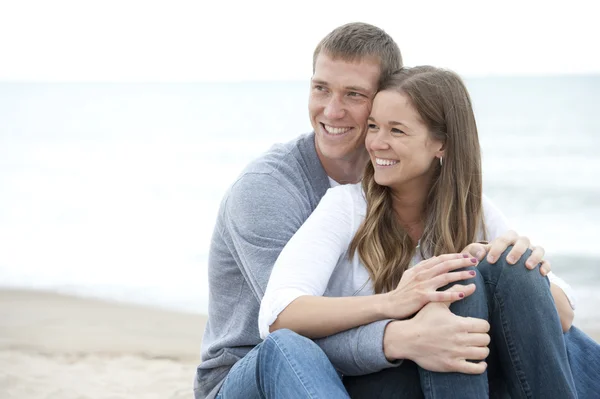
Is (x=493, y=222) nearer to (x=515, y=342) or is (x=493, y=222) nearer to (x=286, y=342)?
(x=515, y=342)

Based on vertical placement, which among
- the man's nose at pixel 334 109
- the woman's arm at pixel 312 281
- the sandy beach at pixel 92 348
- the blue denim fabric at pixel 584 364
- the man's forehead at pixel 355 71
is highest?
the man's forehead at pixel 355 71

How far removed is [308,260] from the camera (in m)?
2.41

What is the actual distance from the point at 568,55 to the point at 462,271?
28951 millimetres

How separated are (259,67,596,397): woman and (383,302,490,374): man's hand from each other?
12 centimetres

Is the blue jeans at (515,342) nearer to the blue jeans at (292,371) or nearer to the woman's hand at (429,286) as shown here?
the woman's hand at (429,286)

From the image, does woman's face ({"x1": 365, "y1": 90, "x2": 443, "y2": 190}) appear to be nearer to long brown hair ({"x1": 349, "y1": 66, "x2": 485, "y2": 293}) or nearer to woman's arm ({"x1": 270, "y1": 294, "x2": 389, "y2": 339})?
long brown hair ({"x1": 349, "y1": 66, "x2": 485, "y2": 293})

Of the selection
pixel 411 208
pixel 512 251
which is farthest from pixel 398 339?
pixel 411 208

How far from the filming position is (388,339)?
2221mm

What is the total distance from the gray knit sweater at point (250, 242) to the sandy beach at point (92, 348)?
210 cm

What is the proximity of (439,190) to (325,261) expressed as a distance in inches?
21.5

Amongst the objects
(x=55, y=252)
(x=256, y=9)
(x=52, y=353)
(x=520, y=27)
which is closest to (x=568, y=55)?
(x=520, y=27)

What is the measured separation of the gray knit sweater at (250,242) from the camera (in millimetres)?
2590

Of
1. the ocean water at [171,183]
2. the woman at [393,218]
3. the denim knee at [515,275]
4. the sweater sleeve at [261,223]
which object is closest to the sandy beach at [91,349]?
the ocean water at [171,183]

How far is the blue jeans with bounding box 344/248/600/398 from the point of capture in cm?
225
